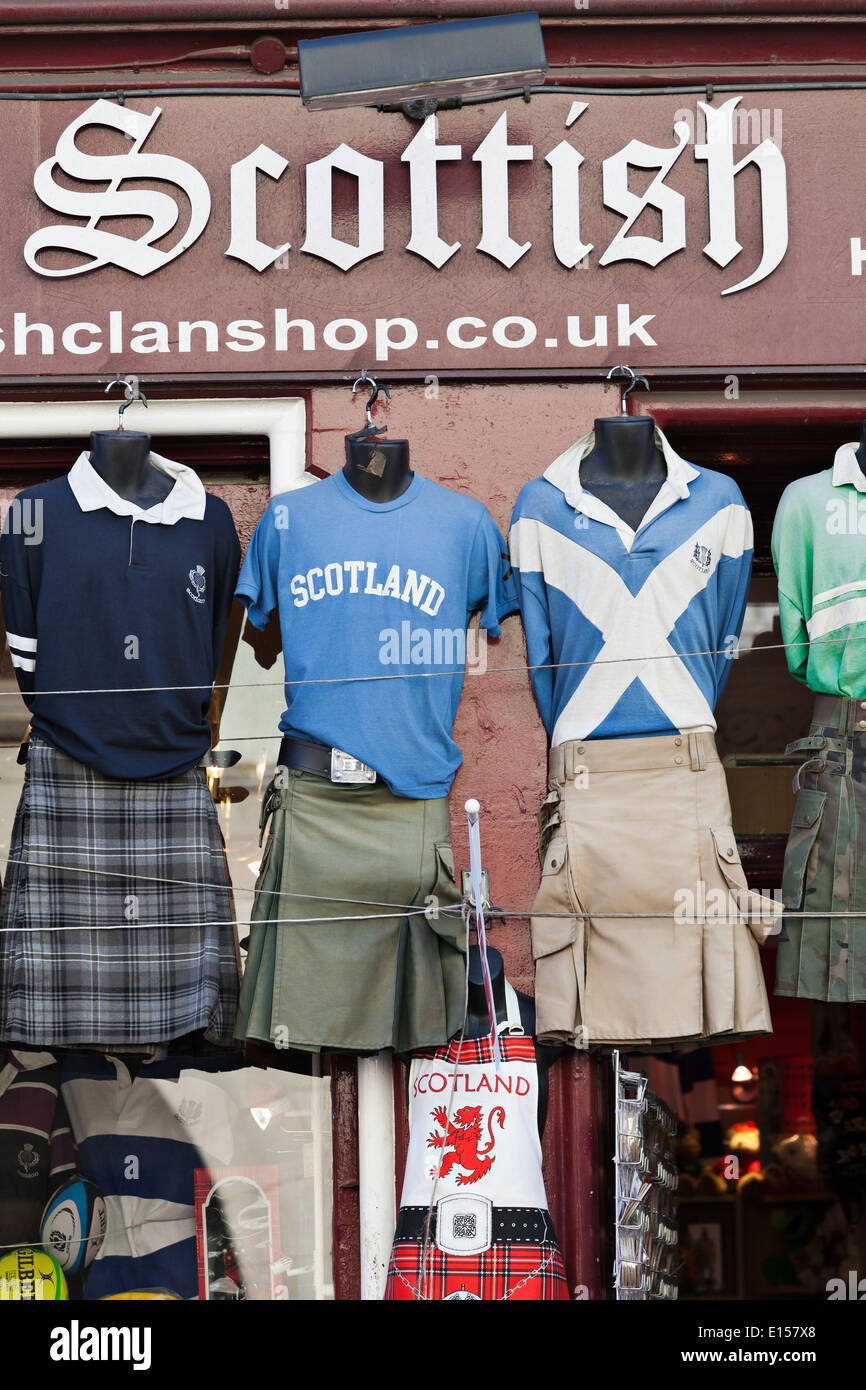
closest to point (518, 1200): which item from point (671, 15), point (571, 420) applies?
point (571, 420)

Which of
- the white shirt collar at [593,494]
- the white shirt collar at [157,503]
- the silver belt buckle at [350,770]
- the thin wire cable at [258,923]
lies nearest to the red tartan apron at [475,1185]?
the thin wire cable at [258,923]

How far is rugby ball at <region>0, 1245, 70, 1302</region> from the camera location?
15.7 ft

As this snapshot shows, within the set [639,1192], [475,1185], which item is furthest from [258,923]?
[639,1192]

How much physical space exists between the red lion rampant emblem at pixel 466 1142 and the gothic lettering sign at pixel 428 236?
7.04 ft

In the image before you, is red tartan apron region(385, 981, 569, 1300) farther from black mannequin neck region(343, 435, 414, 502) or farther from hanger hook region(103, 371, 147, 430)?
hanger hook region(103, 371, 147, 430)

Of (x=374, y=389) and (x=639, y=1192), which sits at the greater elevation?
(x=374, y=389)

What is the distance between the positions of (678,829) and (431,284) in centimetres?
179

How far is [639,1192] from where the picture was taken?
4.68m

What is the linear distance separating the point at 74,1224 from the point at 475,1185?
1199 millimetres

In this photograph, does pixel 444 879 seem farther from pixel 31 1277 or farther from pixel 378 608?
pixel 31 1277

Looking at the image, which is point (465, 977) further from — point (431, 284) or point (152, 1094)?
point (431, 284)

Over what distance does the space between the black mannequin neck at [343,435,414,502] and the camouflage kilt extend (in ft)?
4.35
